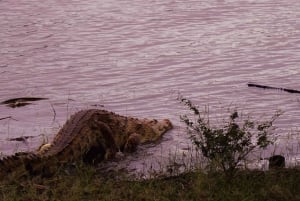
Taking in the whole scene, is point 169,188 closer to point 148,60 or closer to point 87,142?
point 87,142

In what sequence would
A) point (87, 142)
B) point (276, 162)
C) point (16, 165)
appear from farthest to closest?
point (87, 142)
point (276, 162)
point (16, 165)

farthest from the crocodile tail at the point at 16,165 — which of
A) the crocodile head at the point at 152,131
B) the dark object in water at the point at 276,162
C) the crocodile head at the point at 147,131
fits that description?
the dark object in water at the point at 276,162

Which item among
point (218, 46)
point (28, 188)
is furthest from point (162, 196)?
point (218, 46)

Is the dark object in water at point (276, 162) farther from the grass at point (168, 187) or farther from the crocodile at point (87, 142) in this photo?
the crocodile at point (87, 142)

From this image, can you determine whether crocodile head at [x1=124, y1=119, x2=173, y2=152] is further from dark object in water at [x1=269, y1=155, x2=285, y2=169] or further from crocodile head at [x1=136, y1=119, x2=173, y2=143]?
dark object in water at [x1=269, y1=155, x2=285, y2=169]

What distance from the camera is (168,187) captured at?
5766mm

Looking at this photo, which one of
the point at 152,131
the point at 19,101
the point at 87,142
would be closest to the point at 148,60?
the point at 19,101

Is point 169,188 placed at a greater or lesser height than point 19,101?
lesser

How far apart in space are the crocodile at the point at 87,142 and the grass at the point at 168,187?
175 millimetres

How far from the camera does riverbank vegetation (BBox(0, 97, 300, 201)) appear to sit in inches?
220

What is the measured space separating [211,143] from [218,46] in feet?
19.2

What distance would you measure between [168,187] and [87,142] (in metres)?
1.51

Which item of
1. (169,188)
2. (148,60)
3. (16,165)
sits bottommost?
(169,188)

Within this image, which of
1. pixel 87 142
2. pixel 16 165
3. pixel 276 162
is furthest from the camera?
pixel 87 142
